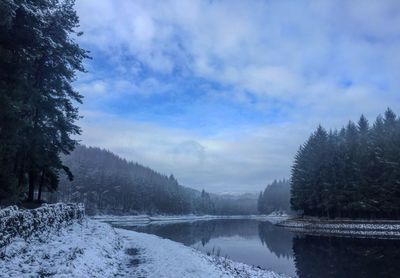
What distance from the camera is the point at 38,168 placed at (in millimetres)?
32062

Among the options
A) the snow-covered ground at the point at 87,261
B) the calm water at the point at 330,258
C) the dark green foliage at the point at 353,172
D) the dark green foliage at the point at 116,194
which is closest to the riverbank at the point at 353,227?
the dark green foliage at the point at 353,172

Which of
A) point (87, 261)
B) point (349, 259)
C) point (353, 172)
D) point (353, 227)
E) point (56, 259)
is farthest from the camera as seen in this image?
point (353, 172)

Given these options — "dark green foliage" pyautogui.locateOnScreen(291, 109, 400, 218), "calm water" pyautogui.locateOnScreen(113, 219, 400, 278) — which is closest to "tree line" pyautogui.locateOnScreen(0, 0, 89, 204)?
"calm water" pyautogui.locateOnScreen(113, 219, 400, 278)

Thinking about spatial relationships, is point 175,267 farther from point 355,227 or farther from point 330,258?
point 355,227

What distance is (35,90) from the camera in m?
23.1

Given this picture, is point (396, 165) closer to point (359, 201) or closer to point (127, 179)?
point (359, 201)

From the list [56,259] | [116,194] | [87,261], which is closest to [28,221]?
[56,259]

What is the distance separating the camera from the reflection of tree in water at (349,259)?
89.8 feet

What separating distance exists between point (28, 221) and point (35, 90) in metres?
7.89

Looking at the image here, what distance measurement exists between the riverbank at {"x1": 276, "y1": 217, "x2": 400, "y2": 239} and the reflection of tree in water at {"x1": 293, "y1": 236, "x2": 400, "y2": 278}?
13125 millimetres

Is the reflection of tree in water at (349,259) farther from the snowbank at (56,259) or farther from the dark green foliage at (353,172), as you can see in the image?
the dark green foliage at (353,172)

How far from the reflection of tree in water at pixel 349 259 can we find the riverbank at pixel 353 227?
1312 cm

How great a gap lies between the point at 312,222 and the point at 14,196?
2518 inches

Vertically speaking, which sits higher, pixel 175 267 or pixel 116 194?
pixel 116 194
